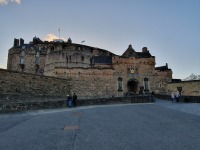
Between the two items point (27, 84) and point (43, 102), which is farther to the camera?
point (27, 84)

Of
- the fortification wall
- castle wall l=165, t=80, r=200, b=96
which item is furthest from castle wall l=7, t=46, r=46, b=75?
castle wall l=165, t=80, r=200, b=96

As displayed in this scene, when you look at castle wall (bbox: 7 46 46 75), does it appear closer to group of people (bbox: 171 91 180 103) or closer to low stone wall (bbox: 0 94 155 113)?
low stone wall (bbox: 0 94 155 113)

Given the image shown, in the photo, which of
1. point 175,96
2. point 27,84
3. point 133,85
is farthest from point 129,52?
point 27,84

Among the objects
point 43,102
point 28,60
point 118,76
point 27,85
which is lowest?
point 43,102

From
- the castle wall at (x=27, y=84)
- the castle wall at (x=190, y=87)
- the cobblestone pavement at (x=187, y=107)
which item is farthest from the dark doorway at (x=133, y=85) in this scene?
the cobblestone pavement at (x=187, y=107)

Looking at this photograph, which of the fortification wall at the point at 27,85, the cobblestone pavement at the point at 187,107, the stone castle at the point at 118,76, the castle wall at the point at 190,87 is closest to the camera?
the cobblestone pavement at the point at 187,107

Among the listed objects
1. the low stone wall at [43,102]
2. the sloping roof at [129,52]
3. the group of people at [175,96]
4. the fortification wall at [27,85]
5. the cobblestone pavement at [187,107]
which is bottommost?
the cobblestone pavement at [187,107]

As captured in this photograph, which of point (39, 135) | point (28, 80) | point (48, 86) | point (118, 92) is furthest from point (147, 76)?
point (39, 135)

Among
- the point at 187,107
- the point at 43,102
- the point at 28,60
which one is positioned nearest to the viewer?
the point at 187,107

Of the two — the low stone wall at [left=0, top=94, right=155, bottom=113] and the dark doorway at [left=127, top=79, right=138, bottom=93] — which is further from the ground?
the dark doorway at [left=127, top=79, right=138, bottom=93]

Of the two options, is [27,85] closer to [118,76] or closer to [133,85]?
[118,76]

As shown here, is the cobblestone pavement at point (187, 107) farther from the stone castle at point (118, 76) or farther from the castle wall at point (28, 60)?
the castle wall at point (28, 60)

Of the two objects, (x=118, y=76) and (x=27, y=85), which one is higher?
(x=118, y=76)

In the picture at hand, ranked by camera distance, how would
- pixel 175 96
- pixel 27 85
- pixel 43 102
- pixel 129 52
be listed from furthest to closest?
Answer: pixel 129 52 < pixel 27 85 < pixel 175 96 < pixel 43 102
